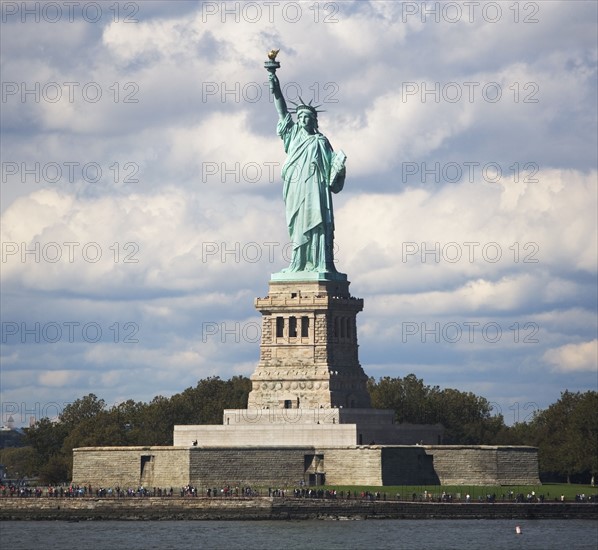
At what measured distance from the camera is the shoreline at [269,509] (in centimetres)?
9281

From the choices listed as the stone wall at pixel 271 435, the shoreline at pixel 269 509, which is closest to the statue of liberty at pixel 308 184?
the stone wall at pixel 271 435

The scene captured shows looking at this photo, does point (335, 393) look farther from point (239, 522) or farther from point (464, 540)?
point (464, 540)

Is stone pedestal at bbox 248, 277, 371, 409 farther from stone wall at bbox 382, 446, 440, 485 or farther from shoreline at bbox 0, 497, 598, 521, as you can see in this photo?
shoreline at bbox 0, 497, 598, 521

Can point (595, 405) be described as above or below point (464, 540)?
above

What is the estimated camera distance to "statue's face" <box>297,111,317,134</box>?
105 m

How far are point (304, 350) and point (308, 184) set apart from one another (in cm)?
892

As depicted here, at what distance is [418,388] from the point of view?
126438 mm

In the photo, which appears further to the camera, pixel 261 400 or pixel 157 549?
pixel 261 400

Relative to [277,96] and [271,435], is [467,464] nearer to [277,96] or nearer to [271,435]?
[271,435]

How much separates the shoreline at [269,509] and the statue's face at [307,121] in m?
21.6

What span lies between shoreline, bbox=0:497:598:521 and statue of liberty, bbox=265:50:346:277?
51.9 ft

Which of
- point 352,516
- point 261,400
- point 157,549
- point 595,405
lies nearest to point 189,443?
point 261,400

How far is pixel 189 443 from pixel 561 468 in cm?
2487

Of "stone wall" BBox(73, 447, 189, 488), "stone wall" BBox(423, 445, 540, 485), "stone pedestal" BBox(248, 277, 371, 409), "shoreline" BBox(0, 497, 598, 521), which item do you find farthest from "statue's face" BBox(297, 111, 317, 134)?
"shoreline" BBox(0, 497, 598, 521)
